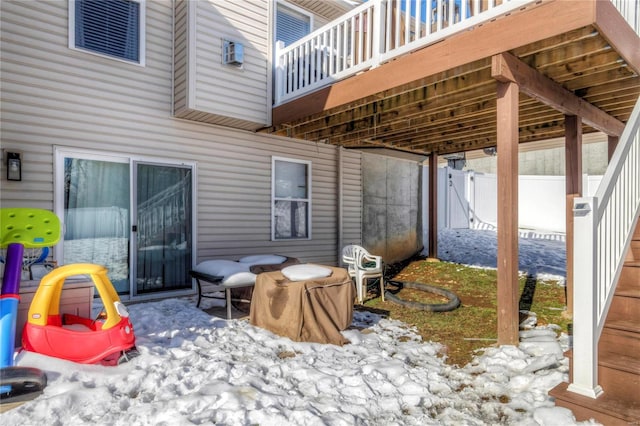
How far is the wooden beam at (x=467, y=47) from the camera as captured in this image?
118 inches

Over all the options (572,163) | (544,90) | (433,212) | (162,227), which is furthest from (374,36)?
(433,212)

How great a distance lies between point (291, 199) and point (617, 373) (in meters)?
5.16

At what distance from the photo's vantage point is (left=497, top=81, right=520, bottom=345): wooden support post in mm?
3447

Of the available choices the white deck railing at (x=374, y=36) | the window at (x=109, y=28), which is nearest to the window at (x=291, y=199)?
the white deck railing at (x=374, y=36)

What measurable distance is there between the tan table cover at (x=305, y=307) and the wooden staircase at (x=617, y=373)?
1.95 m

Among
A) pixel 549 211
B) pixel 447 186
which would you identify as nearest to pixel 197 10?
pixel 447 186

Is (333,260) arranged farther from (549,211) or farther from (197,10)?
(549,211)

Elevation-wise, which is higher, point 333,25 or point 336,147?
point 333,25

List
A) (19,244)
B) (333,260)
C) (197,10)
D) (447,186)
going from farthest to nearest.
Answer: (447,186)
(333,260)
(197,10)
(19,244)

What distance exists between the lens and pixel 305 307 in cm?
370

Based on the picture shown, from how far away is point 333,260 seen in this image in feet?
24.3

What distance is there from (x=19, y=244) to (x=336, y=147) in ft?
18.1

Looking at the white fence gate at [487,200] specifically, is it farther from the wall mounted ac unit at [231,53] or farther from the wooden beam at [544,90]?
the wall mounted ac unit at [231,53]

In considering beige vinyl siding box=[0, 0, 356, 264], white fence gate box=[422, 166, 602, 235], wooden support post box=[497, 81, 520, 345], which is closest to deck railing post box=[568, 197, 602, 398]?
wooden support post box=[497, 81, 520, 345]
